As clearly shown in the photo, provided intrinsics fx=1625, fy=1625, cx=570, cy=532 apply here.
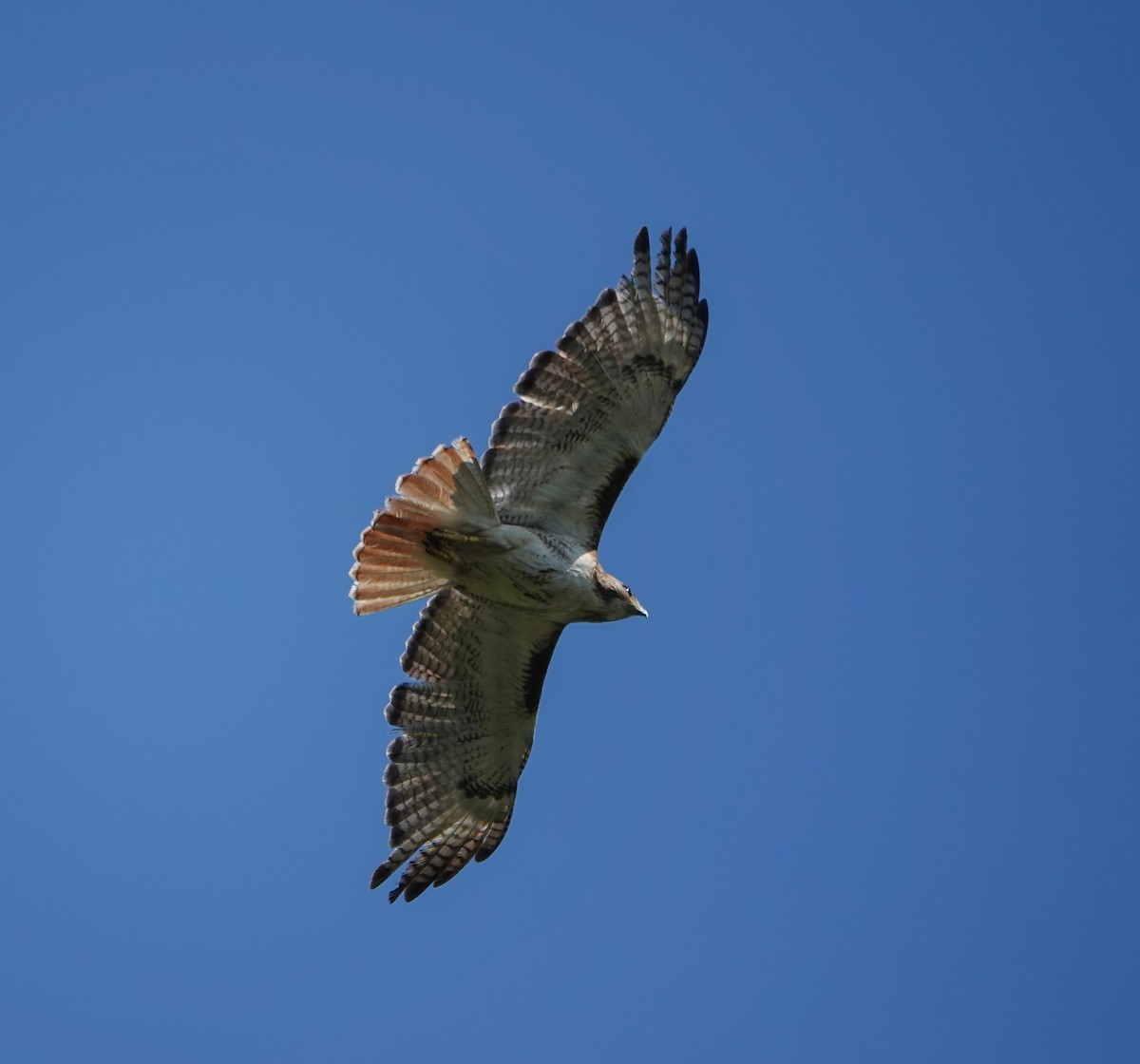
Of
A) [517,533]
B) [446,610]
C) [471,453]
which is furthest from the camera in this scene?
[446,610]

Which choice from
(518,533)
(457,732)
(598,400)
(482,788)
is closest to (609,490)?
(598,400)

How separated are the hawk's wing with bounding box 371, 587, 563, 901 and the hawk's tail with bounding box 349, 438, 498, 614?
0.45m

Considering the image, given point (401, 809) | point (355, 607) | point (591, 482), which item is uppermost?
point (591, 482)

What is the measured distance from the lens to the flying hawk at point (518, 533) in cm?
902

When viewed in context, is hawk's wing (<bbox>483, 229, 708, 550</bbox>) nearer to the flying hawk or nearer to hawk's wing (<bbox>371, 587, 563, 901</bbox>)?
the flying hawk

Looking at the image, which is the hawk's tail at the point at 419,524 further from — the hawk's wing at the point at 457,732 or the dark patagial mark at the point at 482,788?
the dark patagial mark at the point at 482,788

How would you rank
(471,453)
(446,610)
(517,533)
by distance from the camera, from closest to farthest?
(471,453), (517,533), (446,610)

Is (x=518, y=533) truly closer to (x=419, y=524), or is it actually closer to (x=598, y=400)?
(x=419, y=524)

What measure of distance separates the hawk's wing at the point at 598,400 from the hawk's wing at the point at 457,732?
781 millimetres

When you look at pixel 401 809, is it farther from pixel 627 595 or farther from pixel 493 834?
pixel 627 595

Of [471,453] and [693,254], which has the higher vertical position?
[693,254]

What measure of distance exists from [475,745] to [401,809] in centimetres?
60

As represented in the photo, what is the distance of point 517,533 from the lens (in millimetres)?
9047

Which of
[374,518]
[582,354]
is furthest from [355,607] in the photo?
[582,354]
